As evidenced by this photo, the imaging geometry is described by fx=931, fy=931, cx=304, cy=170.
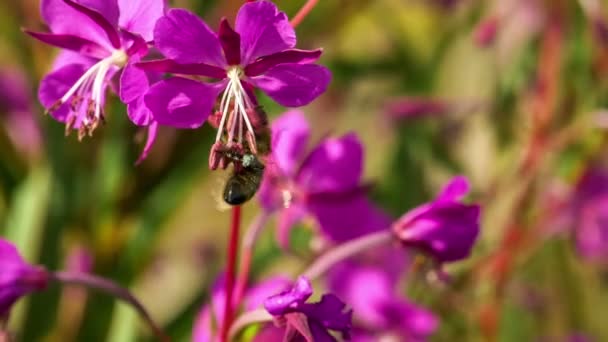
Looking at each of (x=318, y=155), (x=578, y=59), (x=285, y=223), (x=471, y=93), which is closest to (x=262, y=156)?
(x=318, y=155)

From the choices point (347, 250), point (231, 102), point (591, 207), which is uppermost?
point (591, 207)

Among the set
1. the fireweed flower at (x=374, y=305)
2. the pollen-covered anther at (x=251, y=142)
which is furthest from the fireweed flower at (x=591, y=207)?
the pollen-covered anther at (x=251, y=142)

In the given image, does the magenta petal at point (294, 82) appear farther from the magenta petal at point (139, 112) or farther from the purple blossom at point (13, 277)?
the purple blossom at point (13, 277)

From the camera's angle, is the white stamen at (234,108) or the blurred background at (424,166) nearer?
the white stamen at (234,108)

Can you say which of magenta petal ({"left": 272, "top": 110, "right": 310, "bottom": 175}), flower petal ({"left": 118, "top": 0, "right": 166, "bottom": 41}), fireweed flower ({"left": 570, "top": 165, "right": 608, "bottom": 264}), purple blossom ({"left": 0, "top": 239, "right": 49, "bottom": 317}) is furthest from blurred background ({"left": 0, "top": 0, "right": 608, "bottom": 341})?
flower petal ({"left": 118, "top": 0, "right": 166, "bottom": 41})

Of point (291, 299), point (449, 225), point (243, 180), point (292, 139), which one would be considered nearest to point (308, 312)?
point (291, 299)

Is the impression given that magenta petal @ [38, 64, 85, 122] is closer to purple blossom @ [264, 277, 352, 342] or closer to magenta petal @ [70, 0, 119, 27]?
magenta petal @ [70, 0, 119, 27]

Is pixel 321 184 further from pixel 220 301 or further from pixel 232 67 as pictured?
pixel 232 67
